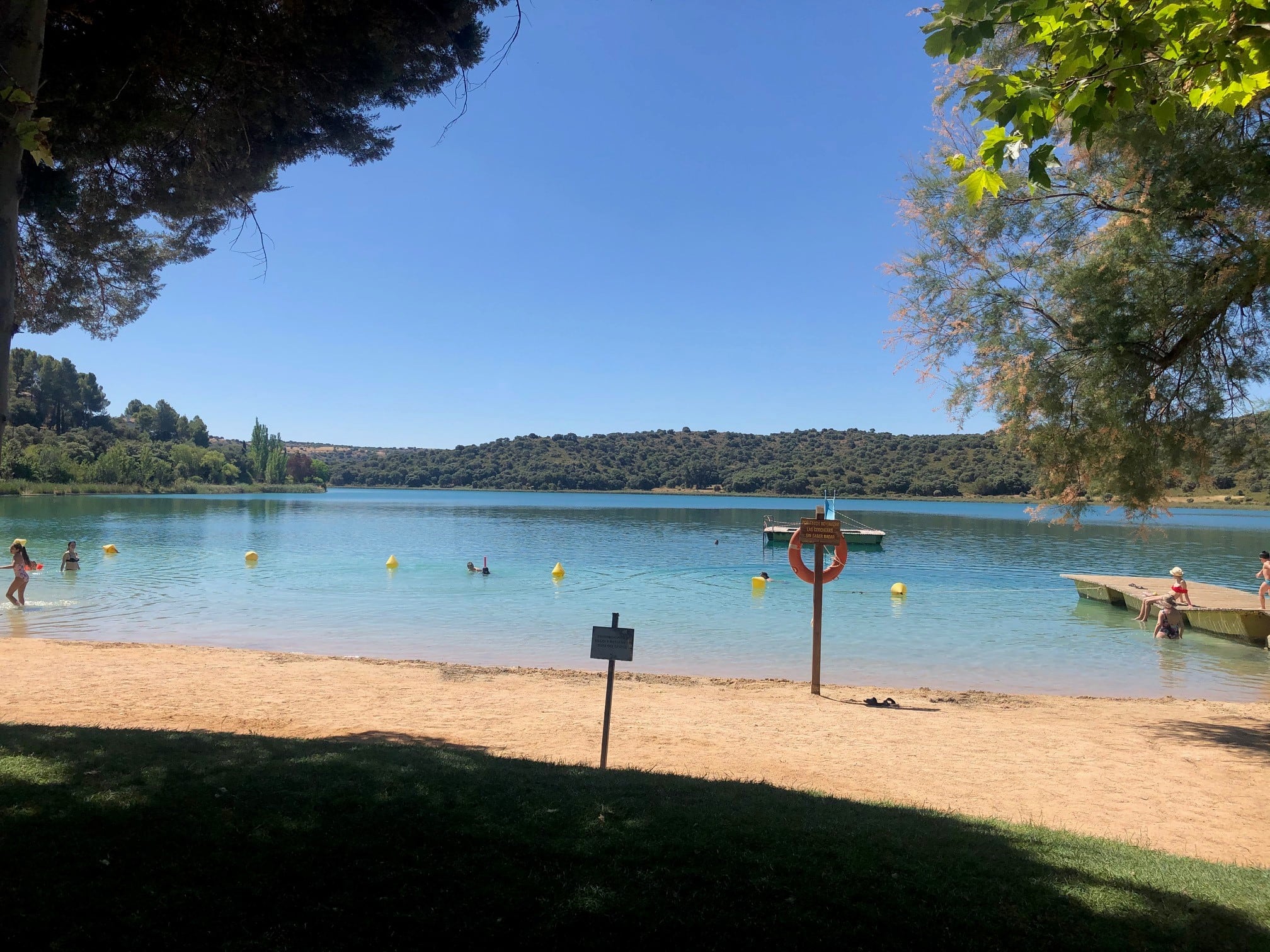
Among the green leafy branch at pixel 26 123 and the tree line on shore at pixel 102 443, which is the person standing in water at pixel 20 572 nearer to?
the green leafy branch at pixel 26 123

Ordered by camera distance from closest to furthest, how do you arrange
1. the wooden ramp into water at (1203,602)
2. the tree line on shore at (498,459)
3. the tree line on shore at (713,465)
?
the wooden ramp into water at (1203,602), the tree line on shore at (498,459), the tree line on shore at (713,465)

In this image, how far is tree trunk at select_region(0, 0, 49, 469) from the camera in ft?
11.7

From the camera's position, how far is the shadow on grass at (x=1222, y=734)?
26.9ft

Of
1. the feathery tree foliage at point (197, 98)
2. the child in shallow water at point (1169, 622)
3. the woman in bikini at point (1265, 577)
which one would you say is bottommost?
the child in shallow water at point (1169, 622)

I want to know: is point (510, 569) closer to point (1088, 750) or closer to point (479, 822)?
point (1088, 750)

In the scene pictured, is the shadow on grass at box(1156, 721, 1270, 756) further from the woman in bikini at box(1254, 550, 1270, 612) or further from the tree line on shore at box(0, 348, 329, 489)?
the tree line on shore at box(0, 348, 329, 489)

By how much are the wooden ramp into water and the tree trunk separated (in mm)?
19459

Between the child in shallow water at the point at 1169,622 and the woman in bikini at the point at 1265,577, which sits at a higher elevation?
the woman in bikini at the point at 1265,577

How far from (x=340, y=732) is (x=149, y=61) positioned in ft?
18.7

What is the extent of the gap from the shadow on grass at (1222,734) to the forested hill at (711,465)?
3141 inches

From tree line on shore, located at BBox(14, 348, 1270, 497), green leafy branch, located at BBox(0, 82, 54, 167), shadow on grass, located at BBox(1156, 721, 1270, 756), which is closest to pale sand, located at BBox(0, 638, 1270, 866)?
shadow on grass, located at BBox(1156, 721, 1270, 756)

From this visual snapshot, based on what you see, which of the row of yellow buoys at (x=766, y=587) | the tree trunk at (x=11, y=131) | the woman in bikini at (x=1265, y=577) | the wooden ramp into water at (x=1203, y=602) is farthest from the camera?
the row of yellow buoys at (x=766, y=587)

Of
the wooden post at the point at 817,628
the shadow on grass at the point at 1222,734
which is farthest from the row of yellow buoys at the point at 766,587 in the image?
the shadow on grass at the point at 1222,734

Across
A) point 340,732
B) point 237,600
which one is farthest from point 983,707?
point 237,600
